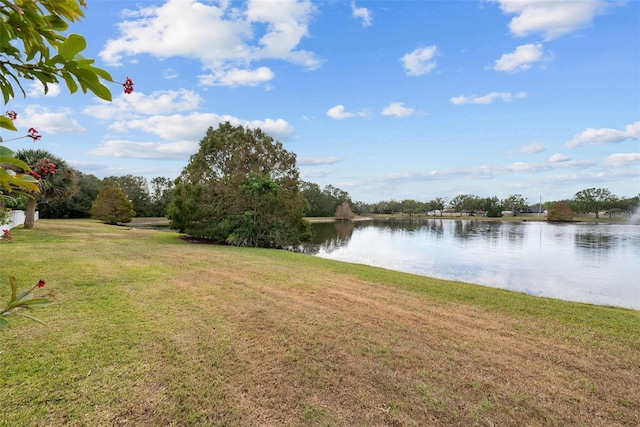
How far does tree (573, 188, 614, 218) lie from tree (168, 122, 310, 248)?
7668 cm

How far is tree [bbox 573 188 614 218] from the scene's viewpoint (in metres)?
66.2

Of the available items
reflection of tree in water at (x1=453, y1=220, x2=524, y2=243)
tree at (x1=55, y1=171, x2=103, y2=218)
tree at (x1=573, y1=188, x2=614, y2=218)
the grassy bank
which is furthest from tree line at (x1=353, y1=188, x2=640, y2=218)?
the grassy bank

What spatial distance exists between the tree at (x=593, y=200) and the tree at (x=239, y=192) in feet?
252

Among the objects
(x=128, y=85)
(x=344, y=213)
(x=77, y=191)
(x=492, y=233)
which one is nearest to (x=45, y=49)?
(x=128, y=85)

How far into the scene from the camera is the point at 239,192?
1575 cm

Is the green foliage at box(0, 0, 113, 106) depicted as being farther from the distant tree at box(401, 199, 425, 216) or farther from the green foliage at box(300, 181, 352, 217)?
the distant tree at box(401, 199, 425, 216)

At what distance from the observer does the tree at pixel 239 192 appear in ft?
50.8

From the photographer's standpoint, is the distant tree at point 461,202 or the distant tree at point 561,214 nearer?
the distant tree at point 561,214

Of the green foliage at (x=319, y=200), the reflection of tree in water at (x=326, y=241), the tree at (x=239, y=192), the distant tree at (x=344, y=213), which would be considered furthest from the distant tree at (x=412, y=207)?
the tree at (x=239, y=192)

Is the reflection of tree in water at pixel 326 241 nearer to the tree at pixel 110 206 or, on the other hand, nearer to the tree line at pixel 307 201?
the tree line at pixel 307 201

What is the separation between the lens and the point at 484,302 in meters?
5.50

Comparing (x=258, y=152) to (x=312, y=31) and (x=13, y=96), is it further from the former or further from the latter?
(x=13, y=96)

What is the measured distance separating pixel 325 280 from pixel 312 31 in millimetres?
8674

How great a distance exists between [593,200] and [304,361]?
87035 millimetres
